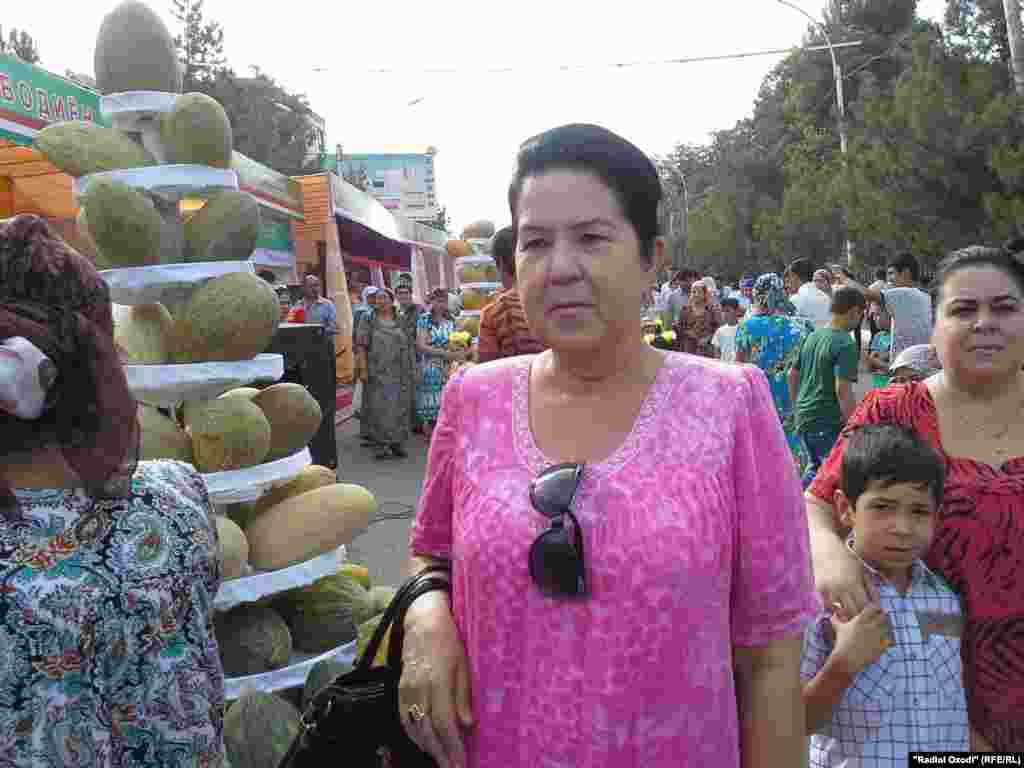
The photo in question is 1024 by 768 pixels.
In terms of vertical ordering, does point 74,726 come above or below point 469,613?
below

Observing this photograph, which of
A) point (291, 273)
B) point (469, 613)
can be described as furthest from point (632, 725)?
point (291, 273)

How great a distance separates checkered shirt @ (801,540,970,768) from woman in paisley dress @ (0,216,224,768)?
1305 millimetres

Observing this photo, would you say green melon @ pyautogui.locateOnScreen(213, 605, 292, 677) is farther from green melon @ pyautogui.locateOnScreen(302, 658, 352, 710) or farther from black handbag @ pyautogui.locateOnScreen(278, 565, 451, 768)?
black handbag @ pyautogui.locateOnScreen(278, 565, 451, 768)

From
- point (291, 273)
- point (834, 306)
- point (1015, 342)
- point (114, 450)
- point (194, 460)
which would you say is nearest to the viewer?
point (114, 450)

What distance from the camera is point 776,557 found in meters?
1.39

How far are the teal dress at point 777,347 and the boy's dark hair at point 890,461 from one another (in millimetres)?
4659

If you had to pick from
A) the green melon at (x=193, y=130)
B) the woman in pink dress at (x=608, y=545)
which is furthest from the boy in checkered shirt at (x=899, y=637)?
the green melon at (x=193, y=130)

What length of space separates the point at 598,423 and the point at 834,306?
16.7 feet

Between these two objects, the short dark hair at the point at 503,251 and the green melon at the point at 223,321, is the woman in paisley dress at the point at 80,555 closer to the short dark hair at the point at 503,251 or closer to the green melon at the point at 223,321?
the green melon at the point at 223,321

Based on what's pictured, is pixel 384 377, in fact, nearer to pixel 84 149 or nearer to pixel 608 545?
pixel 84 149

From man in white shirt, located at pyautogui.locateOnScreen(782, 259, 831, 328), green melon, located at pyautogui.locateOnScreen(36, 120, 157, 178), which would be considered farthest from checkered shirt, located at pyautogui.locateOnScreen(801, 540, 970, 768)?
man in white shirt, located at pyautogui.locateOnScreen(782, 259, 831, 328)

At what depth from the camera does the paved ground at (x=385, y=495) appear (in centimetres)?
610

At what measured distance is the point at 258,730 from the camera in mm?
2781

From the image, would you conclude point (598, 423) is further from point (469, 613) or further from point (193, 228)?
point (193, 228)
